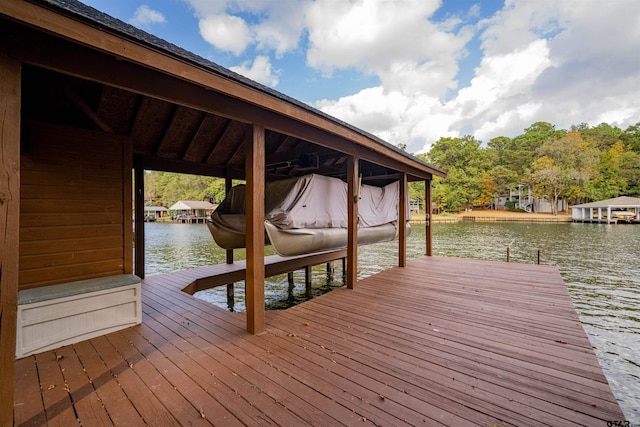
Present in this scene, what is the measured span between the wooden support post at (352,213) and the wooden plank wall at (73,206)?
3.06m

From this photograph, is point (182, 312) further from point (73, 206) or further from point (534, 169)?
point (534, 169)

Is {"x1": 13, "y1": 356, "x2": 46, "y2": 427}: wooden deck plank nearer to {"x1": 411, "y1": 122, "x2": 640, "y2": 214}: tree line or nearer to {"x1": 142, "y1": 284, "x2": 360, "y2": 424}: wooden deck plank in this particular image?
{"x1": 142, "y1": 284, "x2": 360, "y2": 424}: wooden deck plank

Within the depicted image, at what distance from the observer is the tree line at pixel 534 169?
29.3m

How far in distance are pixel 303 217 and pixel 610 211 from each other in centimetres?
3587

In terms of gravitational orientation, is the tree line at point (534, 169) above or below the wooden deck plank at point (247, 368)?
above

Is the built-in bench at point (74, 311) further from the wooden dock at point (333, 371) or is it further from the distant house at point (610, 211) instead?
the distant house at point (610, 211)

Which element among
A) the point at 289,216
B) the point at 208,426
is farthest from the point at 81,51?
the point at 289,216

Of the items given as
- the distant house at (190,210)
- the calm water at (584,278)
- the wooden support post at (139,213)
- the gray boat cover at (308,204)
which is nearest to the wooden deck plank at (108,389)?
the gray boat cover at (308,204)

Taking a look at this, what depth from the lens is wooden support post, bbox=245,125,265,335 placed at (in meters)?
2.76

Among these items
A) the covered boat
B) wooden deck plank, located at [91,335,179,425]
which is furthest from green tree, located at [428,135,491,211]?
wooden deck plank, located at [91,335,179,425]

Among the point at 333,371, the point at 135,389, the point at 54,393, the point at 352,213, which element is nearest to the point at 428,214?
the point at 352,213

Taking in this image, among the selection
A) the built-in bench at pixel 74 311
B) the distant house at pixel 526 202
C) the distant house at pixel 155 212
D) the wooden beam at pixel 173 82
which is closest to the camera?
the wooden beam at pixel 173 82

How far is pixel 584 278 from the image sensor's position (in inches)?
316

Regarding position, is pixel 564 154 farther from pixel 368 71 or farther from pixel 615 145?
pixel 368 71
